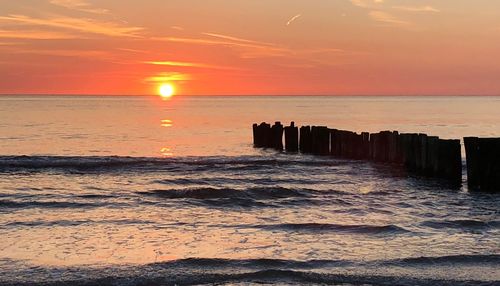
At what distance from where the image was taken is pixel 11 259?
9102mm

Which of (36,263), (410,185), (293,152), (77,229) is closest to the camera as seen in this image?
(36,263)

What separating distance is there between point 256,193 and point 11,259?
845 centimetres

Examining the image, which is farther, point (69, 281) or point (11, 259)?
point (11, 259)

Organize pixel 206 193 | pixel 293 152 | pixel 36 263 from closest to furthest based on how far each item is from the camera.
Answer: pixel 36 263, pixel 206 193, pixel 293 152

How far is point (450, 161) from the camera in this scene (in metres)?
17.9

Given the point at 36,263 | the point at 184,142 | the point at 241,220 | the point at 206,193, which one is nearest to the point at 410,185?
the point at 206,193

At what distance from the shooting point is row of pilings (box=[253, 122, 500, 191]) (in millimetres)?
16422

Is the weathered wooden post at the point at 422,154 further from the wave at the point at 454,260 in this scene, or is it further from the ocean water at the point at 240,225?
the wave at the point at 454,260

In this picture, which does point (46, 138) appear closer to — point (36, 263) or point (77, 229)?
point (77, 229)

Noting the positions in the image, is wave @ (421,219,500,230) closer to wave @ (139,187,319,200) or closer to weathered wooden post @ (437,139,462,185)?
wave @ (139,187,319,200)

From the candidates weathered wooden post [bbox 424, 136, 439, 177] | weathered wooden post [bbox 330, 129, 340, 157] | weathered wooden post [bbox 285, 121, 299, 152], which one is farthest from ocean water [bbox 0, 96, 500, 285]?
weathered wooden post [bbox 285, 121, 299, 152]

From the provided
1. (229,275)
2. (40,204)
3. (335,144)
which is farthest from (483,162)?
(40,204)

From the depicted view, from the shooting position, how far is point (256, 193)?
54.8ft

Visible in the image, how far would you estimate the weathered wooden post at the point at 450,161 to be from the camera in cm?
1770
